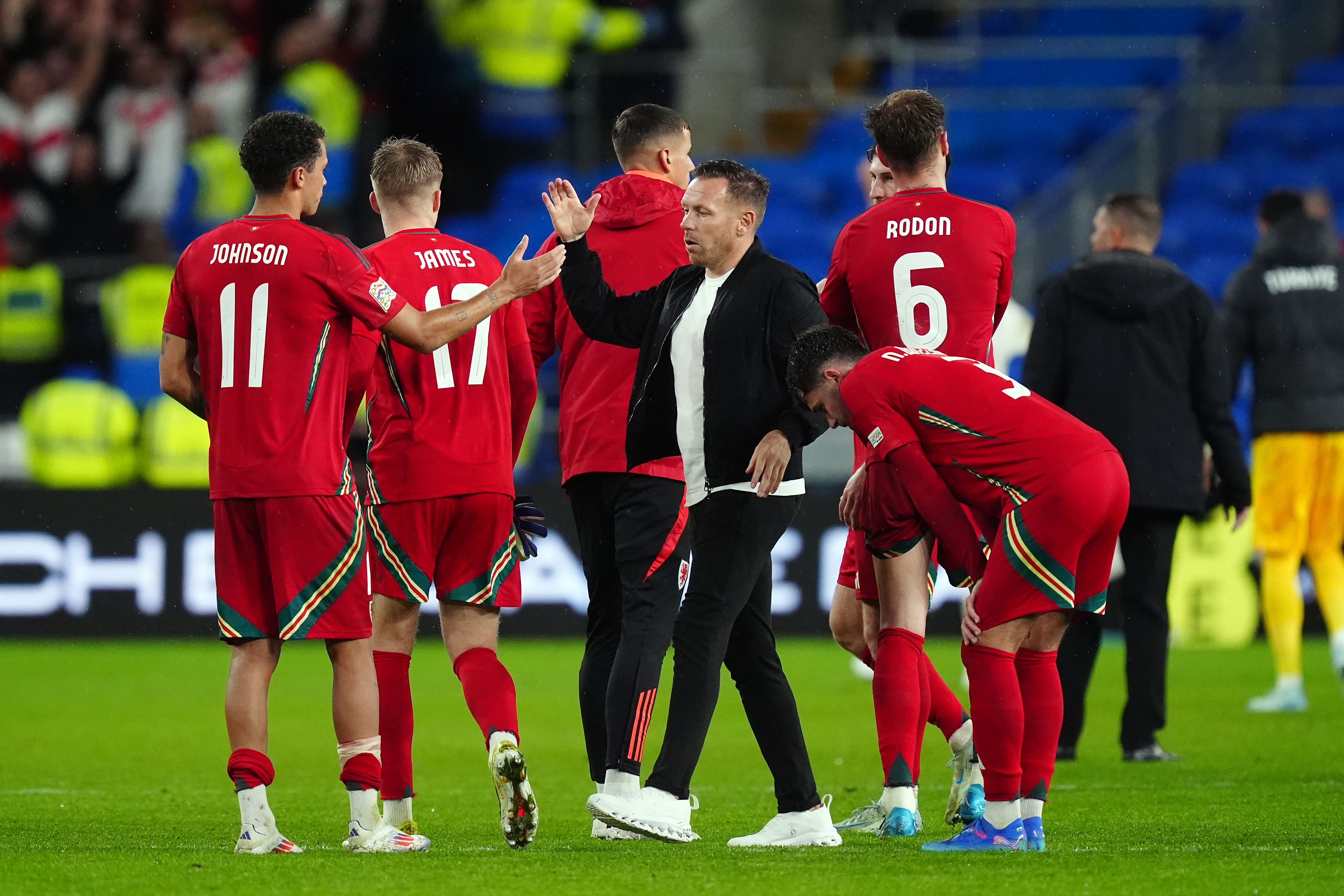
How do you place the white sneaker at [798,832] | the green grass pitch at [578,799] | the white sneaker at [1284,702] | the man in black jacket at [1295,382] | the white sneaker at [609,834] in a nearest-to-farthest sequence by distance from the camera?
the green grass pitch at [578,799] → the white sneaker at [798,832] → the white sneaker at [609,834] → the white sneaker at [1284,702] → the man in black jacket at [1295,382]

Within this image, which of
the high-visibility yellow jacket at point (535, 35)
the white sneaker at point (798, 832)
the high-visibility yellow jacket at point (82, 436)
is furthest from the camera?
the high-visibility yellow jacket at point (535, 35)

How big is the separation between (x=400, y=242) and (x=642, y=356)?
850mm

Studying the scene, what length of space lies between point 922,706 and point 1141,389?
2759mm

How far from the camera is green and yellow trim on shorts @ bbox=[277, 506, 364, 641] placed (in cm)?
513

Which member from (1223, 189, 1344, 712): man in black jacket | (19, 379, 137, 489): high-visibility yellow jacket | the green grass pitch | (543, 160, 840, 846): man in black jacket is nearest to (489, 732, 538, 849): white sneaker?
the green grass pitch

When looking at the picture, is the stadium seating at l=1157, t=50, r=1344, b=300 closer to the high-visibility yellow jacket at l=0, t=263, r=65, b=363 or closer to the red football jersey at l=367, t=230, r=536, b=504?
the high-visibility yellow jacket at l=0, t=263, r=65, b=363

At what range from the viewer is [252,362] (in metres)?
5.19

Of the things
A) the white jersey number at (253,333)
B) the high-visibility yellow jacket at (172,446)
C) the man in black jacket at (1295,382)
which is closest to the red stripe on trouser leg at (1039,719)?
the white jersey number at (253,333)

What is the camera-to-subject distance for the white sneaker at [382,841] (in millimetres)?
5219

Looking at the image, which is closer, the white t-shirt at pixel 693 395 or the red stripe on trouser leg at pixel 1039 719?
the red stripe on trouser leg at pixel 1039 719

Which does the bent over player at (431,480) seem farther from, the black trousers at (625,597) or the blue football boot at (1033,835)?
the blue football boot at (1033,835)

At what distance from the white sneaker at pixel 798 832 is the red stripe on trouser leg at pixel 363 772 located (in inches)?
41.1

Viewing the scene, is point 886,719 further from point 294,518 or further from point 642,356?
point 294,518

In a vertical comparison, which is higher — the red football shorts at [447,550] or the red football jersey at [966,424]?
the red football jersey at [966,424]
